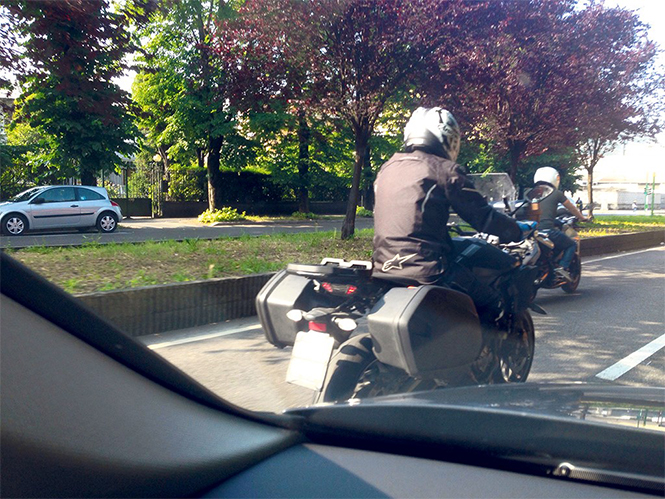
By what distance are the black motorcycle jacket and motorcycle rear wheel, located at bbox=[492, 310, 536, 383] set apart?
31.4 inches

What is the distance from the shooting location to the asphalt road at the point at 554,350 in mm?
4621

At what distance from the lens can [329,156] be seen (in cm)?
3097

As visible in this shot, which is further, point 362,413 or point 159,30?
point 159,30

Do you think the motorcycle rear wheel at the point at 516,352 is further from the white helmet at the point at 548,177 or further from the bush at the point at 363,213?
the bush at the point at 363,213

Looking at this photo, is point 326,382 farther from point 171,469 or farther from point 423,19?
point 423,19

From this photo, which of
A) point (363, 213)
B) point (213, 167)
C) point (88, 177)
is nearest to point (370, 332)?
point (88, 177)

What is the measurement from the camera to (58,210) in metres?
19.9

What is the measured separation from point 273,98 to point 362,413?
11833 mm

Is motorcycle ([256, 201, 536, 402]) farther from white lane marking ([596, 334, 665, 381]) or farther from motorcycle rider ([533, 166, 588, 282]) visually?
motorcycle rider ([533, 166, 588, 282])

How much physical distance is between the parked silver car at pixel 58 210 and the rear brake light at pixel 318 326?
1848 cm

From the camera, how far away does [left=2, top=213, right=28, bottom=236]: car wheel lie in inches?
747

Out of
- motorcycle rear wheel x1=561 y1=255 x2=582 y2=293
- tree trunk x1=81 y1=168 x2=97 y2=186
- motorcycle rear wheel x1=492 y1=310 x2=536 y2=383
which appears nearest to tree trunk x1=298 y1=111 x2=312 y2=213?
tree trunk x1=81 y1=168 x2=97 y2=186

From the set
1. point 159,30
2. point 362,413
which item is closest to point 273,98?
point 362,413

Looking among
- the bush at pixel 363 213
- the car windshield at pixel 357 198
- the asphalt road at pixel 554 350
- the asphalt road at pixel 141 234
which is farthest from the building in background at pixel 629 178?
the asphalt road at pixel 554 350
